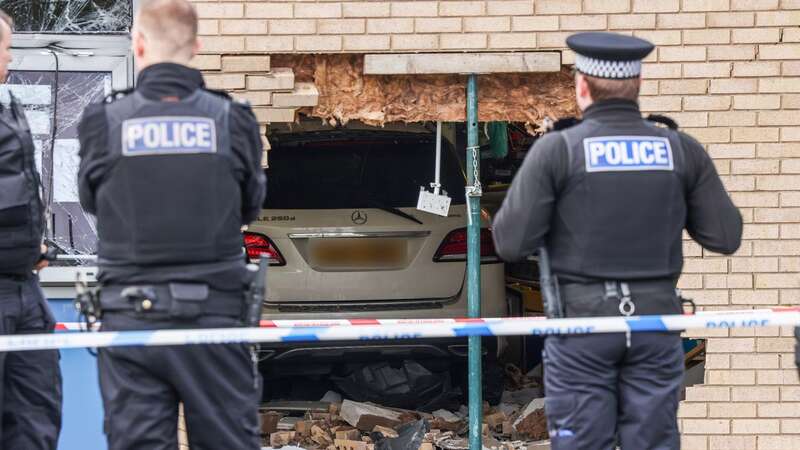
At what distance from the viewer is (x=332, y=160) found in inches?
285

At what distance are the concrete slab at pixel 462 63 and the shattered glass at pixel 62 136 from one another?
131 cm

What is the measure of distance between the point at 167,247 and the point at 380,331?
2.72 ft

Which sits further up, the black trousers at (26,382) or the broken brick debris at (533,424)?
the black trousers at (26,382)

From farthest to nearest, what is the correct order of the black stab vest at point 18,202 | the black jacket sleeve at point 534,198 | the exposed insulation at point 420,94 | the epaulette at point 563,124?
the exposed insulation at point 420,94, the black stab vest at point 18,202, the epaulette at point 563,124, the black jacket sleeve at point 534,198

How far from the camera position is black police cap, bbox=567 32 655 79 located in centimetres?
392

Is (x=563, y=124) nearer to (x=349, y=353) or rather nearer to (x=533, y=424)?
(x=533, y=424)

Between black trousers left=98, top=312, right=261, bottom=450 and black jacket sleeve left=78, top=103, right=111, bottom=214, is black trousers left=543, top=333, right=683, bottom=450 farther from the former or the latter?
black jacket sleeve left=78, top=103, right=111, bottom=214

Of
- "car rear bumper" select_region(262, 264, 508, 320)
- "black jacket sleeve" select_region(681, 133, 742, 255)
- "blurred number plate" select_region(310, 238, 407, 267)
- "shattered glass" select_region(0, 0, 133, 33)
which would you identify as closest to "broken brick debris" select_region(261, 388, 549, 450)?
"car rear bumper" select_region(262, 264, 508, 320)

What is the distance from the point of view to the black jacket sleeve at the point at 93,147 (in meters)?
3.67

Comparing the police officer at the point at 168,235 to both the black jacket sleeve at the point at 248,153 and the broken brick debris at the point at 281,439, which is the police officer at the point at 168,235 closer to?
the black jacket sleeve at the point at 248,153

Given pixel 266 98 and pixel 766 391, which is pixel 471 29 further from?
pixel 766 391

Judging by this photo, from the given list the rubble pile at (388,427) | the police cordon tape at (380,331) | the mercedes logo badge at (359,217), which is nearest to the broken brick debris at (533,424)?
the rubble pile at (388,427)

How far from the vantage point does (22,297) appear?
14.3ft

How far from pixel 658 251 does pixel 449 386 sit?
3512mm
